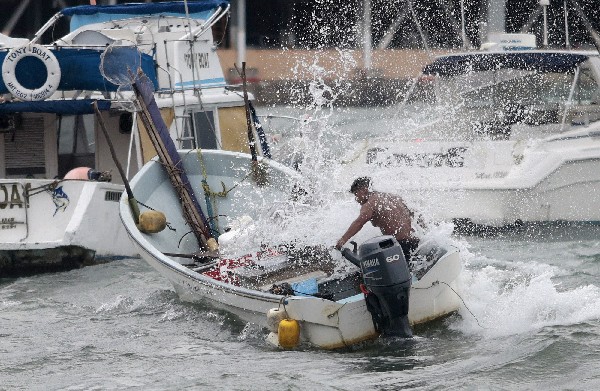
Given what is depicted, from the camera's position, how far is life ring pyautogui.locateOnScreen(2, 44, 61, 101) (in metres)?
15.3

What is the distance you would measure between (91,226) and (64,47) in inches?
93.4


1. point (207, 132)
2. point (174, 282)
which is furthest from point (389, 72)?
point (174, 282)

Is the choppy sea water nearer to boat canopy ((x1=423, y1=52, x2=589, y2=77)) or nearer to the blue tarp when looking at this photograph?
the blue tarp

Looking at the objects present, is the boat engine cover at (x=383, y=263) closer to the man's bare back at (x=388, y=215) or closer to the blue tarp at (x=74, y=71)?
the man's bare back at (x=388, y=215)

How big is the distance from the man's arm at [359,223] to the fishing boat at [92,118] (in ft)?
11.6

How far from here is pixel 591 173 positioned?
53.7ft

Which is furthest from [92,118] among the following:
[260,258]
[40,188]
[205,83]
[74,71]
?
[260,258]

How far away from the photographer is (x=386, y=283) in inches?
410

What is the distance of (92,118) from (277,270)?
5.81 metres

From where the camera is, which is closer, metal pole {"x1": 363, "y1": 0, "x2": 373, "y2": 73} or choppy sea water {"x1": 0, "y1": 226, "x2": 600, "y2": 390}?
choppy sea water {"x1": 0, "y1": 226, "x2": 600, "y2": 390}

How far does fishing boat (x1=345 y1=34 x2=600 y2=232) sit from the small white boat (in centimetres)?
173

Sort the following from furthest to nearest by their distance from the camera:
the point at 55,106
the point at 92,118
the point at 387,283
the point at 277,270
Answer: the point at 92,118 < the point at 55,106 < the point at 277,270 < the point at 387,283

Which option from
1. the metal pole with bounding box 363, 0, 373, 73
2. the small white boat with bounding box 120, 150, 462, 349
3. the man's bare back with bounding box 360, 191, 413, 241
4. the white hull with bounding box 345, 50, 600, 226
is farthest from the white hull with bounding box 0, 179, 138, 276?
the metal pole with bounding box 363, 0, 373, 73

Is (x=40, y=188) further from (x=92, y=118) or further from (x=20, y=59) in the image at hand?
(x=92, y=118)
